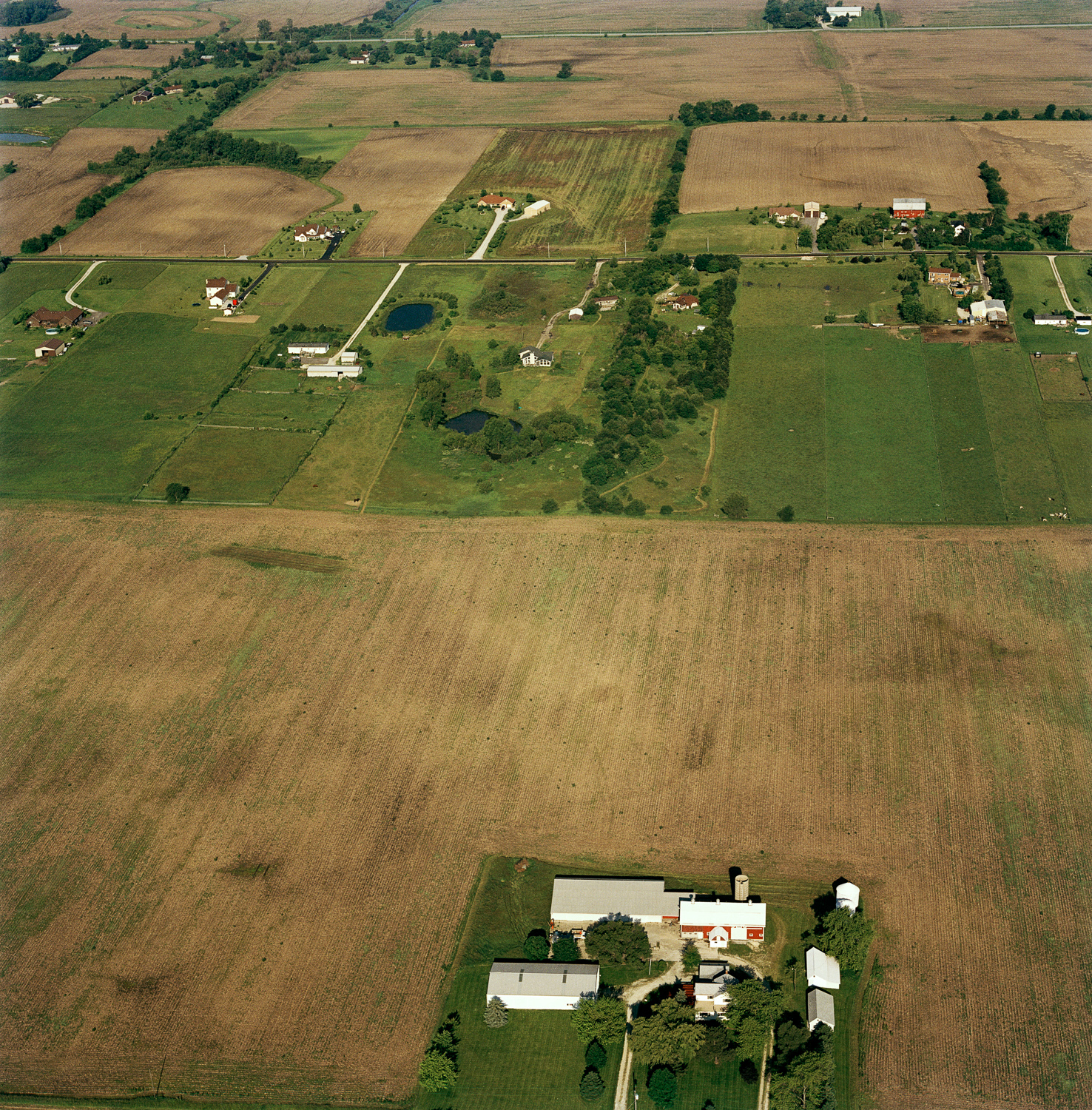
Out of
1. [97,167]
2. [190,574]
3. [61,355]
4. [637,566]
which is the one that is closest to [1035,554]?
[637,566]

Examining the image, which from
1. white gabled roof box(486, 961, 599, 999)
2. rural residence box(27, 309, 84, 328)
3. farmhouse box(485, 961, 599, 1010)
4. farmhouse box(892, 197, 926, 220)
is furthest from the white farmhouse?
farmhouse box(892, 197, 926, 220)

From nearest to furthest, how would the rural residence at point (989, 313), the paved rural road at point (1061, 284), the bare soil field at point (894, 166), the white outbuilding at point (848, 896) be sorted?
the white outbuilding at point (848, 896) → the rural residence at point (989, 313) → the paved rural road at point (1061, 284) → the bare soil field at point (894, 166)

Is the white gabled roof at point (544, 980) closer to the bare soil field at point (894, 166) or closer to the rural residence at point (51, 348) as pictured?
the rural residence at point (51, 348)

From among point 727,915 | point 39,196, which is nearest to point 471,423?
point 727,915

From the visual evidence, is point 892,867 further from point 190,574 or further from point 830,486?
point 190,574

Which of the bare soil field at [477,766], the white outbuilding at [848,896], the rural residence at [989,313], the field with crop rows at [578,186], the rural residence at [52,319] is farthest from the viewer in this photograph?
the field with crop rows at [578,186]

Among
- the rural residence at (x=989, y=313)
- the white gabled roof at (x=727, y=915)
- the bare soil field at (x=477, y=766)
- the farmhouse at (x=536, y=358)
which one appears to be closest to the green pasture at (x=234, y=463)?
the bare soil field at (x=477, y=766)
